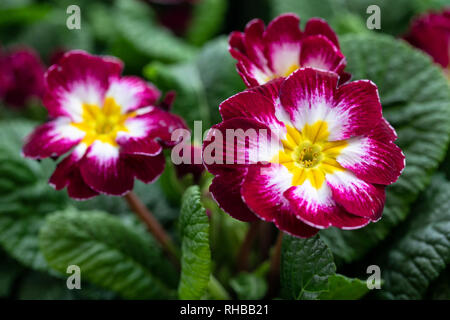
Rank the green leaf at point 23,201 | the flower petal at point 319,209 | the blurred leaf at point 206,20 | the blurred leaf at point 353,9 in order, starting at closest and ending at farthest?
the flower petal at point 319,209 → the green leaf at point 23,201 → the blurred leaf at point 353,9 → the blurred leaf at point 206,20

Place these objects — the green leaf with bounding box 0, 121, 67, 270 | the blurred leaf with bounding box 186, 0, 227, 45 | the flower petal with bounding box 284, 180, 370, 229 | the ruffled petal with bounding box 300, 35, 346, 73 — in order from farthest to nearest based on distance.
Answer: the blurred leaf with bounding box 186, 0, 227, 45, the green leaf with bounding box 0, 121, 67, 270, the ruffled petal with bounding box 300, 35, 346, 73, the flower petal with bounding box 284, 180, 370, 229

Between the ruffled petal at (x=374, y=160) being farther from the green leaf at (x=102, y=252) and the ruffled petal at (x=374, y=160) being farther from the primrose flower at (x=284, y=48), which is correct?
the green leaf at (x=102, y=252)

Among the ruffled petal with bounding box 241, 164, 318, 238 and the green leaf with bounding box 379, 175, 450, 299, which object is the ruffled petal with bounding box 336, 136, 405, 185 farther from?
the green leaf with bounding box 379, 175, 450, 299

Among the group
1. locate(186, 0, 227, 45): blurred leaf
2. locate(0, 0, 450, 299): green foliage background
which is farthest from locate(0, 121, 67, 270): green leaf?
locate(186, 0, 227, 45): blurred leaf

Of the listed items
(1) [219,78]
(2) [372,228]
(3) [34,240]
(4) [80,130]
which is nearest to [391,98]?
(2) [372,228]

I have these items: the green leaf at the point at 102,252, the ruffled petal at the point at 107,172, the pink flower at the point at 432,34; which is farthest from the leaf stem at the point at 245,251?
the pink flower at the point at 432,34

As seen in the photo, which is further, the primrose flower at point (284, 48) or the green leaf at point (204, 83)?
the green leaf at point (204, 83)

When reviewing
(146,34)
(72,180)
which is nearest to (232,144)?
(72,180)
